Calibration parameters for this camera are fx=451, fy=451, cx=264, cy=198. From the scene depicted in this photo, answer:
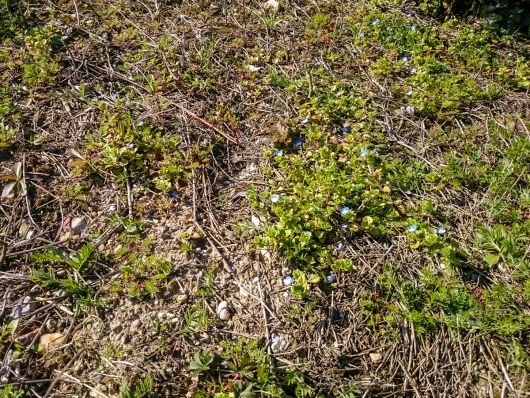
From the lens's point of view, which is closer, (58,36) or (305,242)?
(305,242)

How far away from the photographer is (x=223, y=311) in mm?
2367

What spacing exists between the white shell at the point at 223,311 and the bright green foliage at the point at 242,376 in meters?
0.16

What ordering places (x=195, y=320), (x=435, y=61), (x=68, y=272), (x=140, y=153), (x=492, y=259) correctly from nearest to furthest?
(x=195, y=320) < (x=68, y=272) < (x=492, y=259) < (x=140, y=153) < (x=435, y=61)

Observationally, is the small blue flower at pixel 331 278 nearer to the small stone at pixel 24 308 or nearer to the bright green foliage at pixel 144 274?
the bright green foliage at pixel 144 274

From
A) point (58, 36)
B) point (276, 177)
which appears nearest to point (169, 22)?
point (58, 36)

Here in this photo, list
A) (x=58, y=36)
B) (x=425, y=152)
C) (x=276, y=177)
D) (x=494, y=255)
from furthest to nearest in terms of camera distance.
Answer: (x=58, y=36), (x=425, y=152), (x=276, y=177), (x=494, y=255)

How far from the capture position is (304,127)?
3.27m

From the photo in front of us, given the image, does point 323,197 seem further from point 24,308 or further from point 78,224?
point 24,308

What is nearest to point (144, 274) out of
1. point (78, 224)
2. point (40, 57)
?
point (78, 224)

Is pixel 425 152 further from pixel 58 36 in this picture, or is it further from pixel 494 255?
pixel 58 36

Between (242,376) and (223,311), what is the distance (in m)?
0.36

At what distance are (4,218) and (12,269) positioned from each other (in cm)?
37

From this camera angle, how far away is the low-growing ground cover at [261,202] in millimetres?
2242

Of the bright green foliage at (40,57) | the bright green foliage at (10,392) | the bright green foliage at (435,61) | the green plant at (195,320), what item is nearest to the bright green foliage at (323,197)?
the green plant at (195,320)
